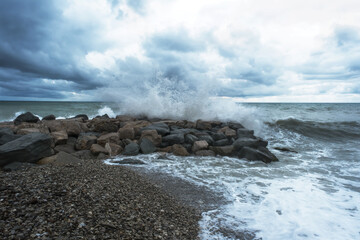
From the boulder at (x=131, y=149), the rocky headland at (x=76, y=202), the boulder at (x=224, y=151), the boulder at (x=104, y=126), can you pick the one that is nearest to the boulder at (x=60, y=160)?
the rocky headland at (x=76, y=202)

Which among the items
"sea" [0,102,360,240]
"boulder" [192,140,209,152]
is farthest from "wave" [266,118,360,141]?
"boulder" [192,140,209,152]

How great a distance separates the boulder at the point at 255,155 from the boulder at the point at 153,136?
244 cm

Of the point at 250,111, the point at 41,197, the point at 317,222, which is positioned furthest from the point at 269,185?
the point at 250,111

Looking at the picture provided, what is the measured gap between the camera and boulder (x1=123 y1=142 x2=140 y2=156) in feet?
19.5

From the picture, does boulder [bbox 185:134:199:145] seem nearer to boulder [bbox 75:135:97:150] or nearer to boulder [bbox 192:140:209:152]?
boulder [bbox 192:140:209:152]

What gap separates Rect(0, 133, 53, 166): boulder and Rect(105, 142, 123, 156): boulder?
1506mm

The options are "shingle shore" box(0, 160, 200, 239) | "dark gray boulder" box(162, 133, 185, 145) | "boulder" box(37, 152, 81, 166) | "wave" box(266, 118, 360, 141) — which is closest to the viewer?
"shingle shore" box(0, 160, 200, 239)

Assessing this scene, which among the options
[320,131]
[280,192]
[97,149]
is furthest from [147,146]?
[320,131]

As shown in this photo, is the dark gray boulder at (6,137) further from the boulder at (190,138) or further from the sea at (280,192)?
the boulder at (190,138)

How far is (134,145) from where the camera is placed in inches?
242

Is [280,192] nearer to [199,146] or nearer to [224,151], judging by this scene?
[224,151]

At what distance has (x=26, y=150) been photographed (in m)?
4.13

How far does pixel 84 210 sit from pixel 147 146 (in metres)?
4.05

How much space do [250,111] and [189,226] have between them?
994 centimetres
